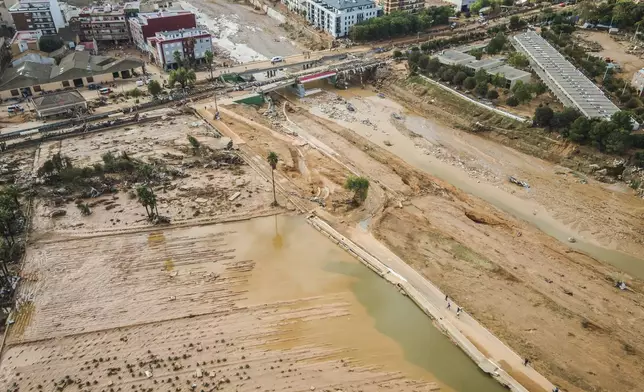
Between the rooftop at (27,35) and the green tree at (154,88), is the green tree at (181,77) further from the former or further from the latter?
the rooftop at (27,35)

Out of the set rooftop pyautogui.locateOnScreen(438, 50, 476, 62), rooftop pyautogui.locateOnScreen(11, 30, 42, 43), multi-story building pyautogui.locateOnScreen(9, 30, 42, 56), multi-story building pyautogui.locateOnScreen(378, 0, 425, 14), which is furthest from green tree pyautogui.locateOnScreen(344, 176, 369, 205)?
multi-story building pyautogui.locateOnScreen(378, 0, 425, 14)

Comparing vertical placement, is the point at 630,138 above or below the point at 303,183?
above

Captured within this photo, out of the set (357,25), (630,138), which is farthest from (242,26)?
(630,138)

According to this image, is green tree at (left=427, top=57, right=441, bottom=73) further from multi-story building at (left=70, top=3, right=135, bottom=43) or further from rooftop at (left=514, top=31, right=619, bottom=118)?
multi-story building at (left=70, top=3, right=135, bottom=43)

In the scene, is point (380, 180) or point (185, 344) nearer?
point (185, 344)

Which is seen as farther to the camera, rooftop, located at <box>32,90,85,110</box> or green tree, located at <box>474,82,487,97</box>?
green tree, located at <box>474,82,487,97</box>

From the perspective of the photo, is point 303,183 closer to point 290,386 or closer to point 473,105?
point 290,386

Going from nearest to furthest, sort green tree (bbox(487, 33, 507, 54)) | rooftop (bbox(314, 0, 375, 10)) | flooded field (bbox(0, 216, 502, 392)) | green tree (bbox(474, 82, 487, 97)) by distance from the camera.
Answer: flooded field (bbox(0, 216, 502, 392)) → green tree (bbox(474, 82, 487, 97)) → green tree (bbox(487, 33, 507, 54)) → rooftop (bbox(314, 0, 375, 10))
